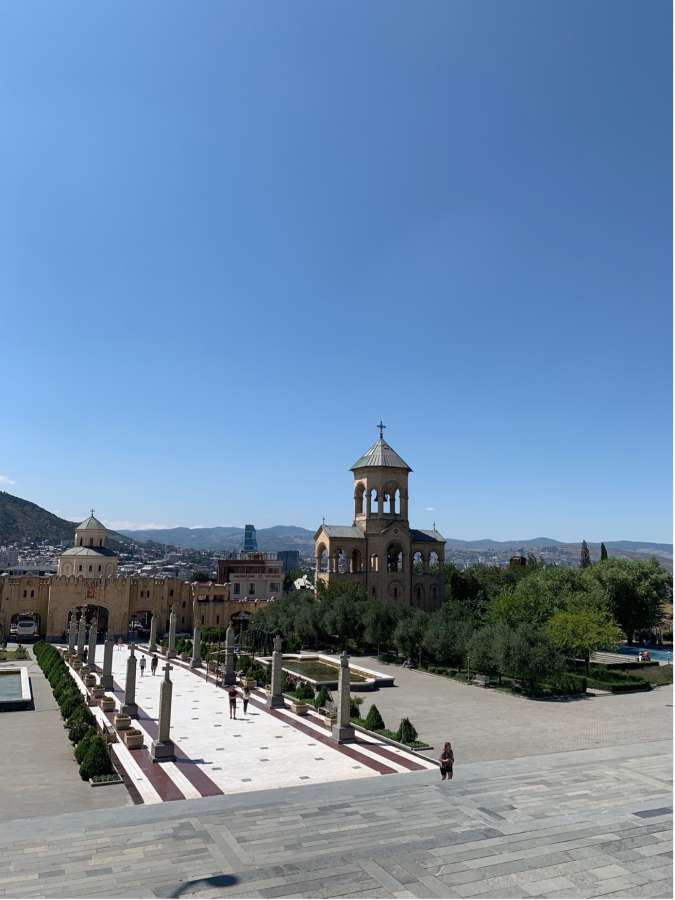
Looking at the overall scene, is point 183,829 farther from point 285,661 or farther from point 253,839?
point 285,661

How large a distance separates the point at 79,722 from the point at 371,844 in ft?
46.2

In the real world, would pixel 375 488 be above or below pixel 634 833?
above

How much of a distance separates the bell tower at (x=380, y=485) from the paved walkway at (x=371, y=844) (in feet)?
142

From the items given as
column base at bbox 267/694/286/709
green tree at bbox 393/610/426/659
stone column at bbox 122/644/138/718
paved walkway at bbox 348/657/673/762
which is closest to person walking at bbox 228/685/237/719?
column base at bbox 267/694/286/709

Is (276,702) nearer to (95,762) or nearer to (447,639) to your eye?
(95,762)

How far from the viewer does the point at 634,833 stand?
15.1 meters

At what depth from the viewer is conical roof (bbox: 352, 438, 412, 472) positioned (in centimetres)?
6247

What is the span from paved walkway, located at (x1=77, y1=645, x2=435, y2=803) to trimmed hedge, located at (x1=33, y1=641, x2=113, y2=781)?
106cm

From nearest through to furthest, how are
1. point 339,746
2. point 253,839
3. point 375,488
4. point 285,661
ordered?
1. point 253,839
2. point 339,746
3. point 285,661
4. point 375,488

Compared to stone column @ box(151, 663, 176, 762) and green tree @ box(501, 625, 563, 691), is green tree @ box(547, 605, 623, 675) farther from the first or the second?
stone column @ box(151, 663, 176, 762)

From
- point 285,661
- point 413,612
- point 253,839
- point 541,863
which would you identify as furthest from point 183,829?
point 413,612

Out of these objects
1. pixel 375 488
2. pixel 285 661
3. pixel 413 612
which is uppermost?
pixel 375 488

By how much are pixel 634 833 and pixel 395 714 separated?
1483 centimetres

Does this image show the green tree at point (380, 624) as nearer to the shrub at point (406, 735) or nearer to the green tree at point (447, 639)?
the green tree at point (447, 639)
